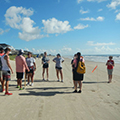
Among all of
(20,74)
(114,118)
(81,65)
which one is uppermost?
(81,65)

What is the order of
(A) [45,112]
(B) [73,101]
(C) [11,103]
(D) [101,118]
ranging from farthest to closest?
(B) [73,101], (C) [11,103], (A) [45,112], (D) [101,118]

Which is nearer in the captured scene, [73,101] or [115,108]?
[115,108]

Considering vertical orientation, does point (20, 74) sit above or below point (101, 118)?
above

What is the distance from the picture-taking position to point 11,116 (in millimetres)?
3156

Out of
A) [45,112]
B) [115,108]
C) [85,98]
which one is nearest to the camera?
[45,112]

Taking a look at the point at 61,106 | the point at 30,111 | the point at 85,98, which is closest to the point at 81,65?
the point at 85,98

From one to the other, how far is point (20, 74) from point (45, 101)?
1.98 metres

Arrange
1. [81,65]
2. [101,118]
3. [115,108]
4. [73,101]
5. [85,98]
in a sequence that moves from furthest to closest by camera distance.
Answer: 1. [81,65]
2. [85,98]
3. [73,101]
4. [115,108]
5. [101,118]

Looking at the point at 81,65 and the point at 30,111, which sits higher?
the point at 81,65

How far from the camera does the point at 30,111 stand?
3.47 m

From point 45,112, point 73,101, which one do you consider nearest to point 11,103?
point 45,112

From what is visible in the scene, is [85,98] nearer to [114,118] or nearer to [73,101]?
[73,101]

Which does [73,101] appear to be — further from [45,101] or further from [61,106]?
[45,101]

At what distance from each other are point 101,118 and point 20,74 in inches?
153
